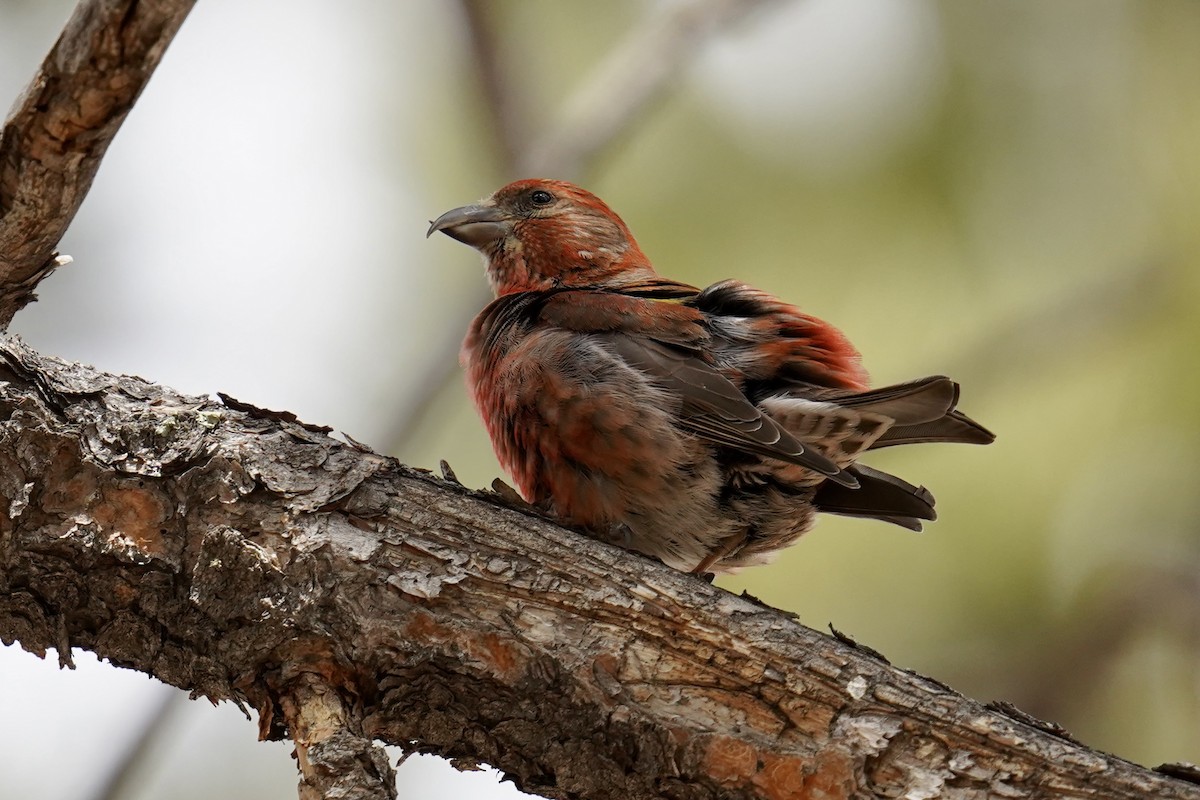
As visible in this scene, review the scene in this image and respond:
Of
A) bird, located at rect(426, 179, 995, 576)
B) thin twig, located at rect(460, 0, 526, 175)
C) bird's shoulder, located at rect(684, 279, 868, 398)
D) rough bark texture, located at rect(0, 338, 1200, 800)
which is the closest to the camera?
rough bark texture, located at rect(0, 338, 1200, 800)

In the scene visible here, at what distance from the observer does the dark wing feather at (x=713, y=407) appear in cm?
346

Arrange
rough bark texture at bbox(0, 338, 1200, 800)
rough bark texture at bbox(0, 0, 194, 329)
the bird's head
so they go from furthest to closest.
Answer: the bird's head < rough bark texture at bbox(0, 338, 1200, 800) < rough bark texture at bbox(0, 0, 194, 329)

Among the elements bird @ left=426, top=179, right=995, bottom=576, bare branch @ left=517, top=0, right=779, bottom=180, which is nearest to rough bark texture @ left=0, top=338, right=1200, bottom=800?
bird @ left=426, top=179, right=995, bottom=576

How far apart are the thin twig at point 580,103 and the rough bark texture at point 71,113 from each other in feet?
7.49

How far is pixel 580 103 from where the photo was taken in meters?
5.27

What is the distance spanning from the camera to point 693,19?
536 cm

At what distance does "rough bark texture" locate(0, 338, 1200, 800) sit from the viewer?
2.63m

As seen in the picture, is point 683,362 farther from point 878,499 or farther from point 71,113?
point 71,113

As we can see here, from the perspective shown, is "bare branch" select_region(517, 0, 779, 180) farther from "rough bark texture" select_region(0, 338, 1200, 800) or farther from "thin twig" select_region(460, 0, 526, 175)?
"rough bark texture" select_region(0, 338, 1200, 800)

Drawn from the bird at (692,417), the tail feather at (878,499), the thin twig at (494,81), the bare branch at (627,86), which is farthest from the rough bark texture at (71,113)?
the thin twig at (494,81)

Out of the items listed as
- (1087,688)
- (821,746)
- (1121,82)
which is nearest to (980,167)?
(1121,82)

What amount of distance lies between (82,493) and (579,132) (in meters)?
3.01

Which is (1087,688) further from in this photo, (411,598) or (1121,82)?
(411,598)

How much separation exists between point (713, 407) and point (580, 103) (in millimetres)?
2135
